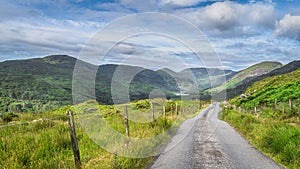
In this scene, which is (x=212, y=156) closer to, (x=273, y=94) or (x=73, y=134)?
(x=73, y=134)

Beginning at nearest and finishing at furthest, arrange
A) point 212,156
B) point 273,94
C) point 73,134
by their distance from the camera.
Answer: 1. point 73,134
2. point 212,156
3. point 273,94

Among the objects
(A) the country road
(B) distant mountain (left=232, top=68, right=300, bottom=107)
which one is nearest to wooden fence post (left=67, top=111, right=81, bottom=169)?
(A) the country road

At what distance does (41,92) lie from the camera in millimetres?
187125

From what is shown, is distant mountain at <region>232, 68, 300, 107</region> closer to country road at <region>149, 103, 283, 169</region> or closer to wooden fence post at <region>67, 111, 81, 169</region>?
country road at <region>149, 103, 283, 169</region>

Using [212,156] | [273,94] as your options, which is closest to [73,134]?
[212,156]

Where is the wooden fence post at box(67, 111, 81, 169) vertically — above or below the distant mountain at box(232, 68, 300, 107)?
above

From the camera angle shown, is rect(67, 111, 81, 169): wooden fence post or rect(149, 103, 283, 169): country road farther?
rect(149, 103, 283, 169): country road

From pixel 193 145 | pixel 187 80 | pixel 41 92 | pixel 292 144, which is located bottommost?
pixel 41 92

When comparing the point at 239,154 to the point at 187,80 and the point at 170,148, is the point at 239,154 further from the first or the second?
the point at 187,80


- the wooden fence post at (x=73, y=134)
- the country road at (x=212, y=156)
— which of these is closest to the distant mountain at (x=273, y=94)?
the country road at (x=212, y=156)

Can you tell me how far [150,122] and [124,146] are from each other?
6021 mm

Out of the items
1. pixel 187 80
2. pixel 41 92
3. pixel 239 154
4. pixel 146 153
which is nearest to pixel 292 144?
pixel 239 154

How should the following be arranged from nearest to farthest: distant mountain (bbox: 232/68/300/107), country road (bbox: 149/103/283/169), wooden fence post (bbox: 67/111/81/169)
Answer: wooden fence post (bbox: 67/111/81/169)
country road (bbox: 149/103/283/169)
distant mountain (bbox: 232/68/300/107)

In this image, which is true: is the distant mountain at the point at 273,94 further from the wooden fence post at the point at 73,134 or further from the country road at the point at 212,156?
the wooden fence post at the point at 73,134
